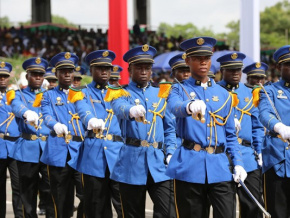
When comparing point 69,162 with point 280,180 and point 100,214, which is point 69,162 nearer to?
point 100,214

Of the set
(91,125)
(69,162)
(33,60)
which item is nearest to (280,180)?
(91,125)

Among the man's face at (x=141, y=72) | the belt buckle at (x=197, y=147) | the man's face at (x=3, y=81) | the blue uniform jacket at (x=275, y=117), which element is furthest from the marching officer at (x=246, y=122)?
the man's face at (x=3, y=81)

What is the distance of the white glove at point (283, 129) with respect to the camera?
5743 millimetres

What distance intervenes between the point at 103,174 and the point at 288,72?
7.12ft

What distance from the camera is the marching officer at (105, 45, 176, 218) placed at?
253 inches

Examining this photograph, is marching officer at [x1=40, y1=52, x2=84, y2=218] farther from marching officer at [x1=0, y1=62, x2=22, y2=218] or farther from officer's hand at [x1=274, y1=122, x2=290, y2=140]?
officer's hand at [x1=274, y1=122, x2=290, y2=140]

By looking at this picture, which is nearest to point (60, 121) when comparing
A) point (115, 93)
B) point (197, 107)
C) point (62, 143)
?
point (62, 143)

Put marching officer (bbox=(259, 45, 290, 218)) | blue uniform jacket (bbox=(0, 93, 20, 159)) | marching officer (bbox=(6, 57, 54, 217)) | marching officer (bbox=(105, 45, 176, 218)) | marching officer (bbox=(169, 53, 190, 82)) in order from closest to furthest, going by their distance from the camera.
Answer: marching officer (bbox=(259, 45, 290, 218)) < marching officer (bbox=(105, 45, 176, 218)) < marching officer (bbox=(169, 53, 190, 82)) < marching officer (bbox=(6, 57, 54, 217)) < blue uniform jacket (bbox=(0, 93, 20, 159))

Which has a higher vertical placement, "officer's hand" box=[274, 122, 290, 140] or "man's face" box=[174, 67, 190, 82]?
"man's face" box=[174, 67, 190, 82]

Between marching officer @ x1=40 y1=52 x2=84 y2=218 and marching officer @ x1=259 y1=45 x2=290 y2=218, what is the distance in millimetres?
2538

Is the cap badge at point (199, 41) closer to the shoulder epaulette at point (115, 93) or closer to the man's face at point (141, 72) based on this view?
the man's face at point (141, 72)

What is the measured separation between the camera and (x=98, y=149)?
7.33 m

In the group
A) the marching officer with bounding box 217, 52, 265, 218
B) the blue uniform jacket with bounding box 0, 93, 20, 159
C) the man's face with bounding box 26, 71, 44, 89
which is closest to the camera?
the marching officer with bounding box 217, 52, 265, 218

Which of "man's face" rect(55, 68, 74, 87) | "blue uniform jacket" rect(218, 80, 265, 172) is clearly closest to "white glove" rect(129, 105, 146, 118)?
"blue uniform jacket" rect(218, 80, 265, 172)
